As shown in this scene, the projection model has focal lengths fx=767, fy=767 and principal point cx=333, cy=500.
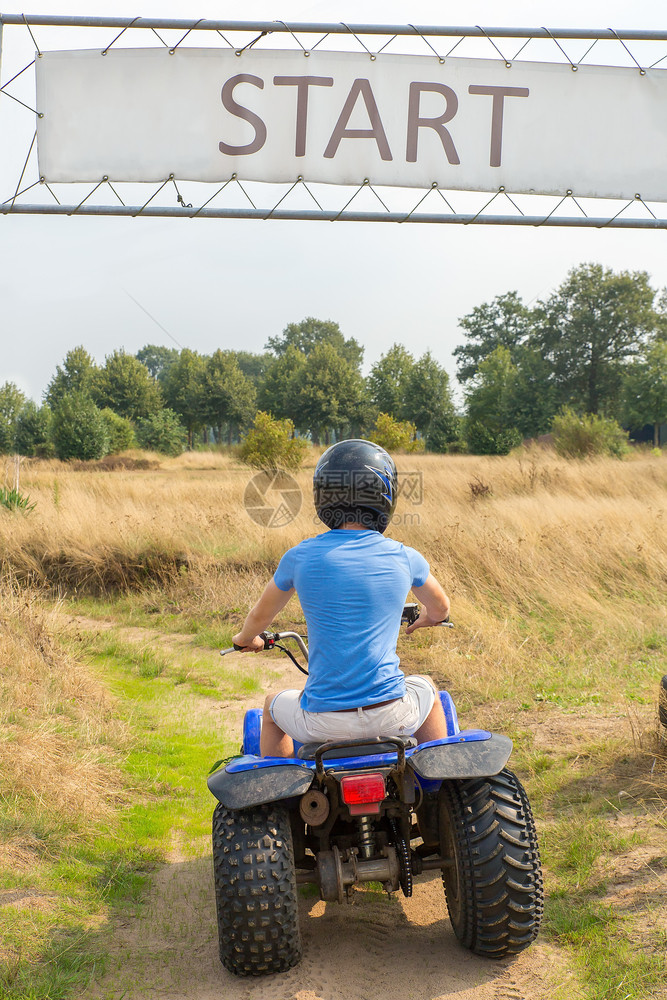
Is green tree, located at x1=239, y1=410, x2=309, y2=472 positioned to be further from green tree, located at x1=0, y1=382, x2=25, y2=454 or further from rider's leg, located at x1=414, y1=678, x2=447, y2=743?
green tree, located at x1=0, y1=382, x2=25, y2=454

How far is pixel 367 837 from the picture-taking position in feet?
8.59

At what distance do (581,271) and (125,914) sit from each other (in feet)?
174

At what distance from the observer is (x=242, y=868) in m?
2.51

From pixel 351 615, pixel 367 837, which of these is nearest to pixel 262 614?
pixel 351 615

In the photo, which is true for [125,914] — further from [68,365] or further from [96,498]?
[68,365]

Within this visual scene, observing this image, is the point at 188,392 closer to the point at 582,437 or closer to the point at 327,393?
the point at 327,393

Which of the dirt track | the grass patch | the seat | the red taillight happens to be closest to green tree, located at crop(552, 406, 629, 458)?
the grass patch

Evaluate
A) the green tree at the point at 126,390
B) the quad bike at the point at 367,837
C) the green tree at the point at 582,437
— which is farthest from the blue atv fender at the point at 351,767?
the green tree at the point at 126,390

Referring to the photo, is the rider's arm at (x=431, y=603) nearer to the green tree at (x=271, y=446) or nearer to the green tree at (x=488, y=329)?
the green tree at (x=271, y=446)

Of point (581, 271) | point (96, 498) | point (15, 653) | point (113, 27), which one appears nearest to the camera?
point (113, 27)

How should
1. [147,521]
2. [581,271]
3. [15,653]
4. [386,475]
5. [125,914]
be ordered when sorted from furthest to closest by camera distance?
[581,271]
[147,521]
[15,653]
[125,914]
[386,475]

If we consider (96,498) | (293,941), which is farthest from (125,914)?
(96,498)

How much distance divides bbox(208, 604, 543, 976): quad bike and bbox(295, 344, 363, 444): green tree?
47.4 meters

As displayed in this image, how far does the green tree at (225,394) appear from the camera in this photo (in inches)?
1855
